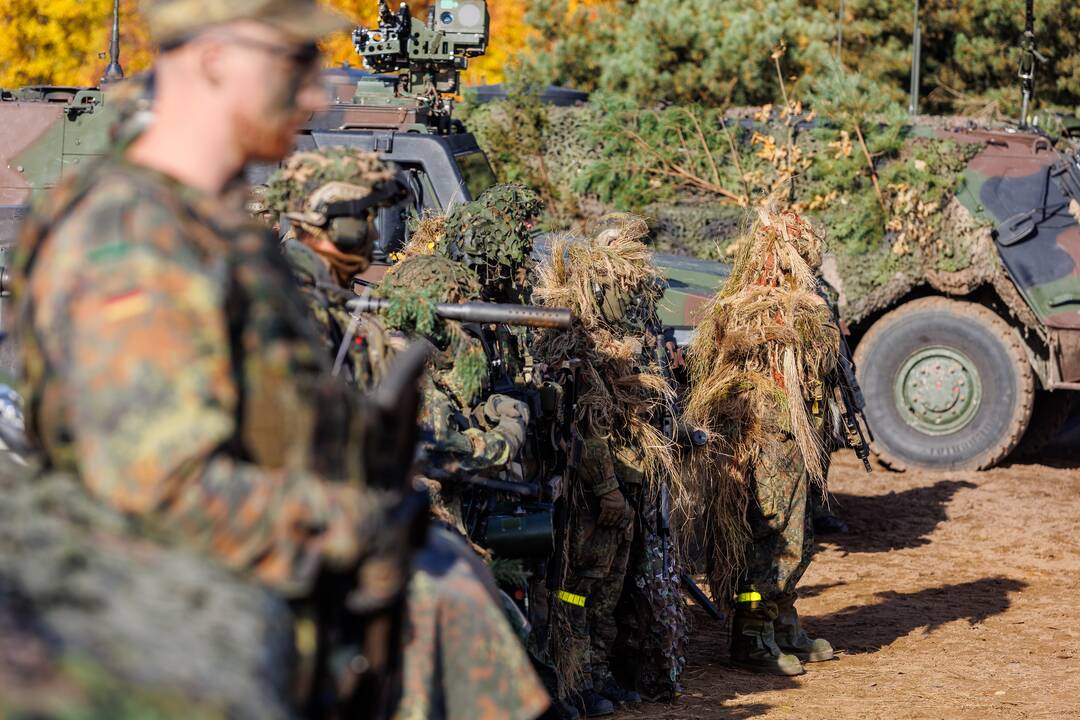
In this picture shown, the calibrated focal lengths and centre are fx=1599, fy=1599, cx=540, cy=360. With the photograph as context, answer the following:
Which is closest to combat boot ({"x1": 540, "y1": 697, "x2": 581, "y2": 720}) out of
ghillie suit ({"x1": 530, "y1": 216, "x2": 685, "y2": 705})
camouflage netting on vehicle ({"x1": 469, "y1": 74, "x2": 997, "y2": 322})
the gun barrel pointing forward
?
ghillie suit ({"x1": 530, "y1": 216, "x2": 685, "y2": 705})

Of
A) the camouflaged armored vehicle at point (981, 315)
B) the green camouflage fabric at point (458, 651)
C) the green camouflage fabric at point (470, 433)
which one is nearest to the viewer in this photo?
the green camouflage fabric at point (458, 651)

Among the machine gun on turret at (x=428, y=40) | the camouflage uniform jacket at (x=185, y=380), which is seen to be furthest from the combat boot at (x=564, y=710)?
the machine gun on turret at (x=428, y=40)

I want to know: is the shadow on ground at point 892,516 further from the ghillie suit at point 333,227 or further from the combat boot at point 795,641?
the ghillie suit at point 333,227

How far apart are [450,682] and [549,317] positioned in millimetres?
1176

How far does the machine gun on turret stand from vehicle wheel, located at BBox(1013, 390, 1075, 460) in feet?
18.9

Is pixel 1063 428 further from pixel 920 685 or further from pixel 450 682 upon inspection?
pixel 450 682

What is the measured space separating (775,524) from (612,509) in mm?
1424

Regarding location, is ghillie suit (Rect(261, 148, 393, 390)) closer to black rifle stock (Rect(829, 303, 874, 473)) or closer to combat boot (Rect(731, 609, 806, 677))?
combat boot (Rect(731, 609, 806, 677))

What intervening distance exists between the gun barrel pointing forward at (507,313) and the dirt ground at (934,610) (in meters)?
2.87

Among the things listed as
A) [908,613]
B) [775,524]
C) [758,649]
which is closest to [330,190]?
[775,524]

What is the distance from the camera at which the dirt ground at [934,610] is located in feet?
22.1

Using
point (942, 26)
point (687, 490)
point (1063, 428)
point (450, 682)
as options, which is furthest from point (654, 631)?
point (942, 26)

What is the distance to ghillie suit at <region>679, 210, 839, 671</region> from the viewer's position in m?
7.39

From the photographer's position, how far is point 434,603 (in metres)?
2.80
